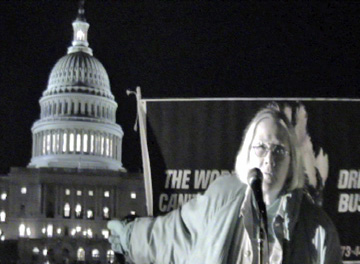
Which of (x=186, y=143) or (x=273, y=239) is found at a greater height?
(x=186, y=143)

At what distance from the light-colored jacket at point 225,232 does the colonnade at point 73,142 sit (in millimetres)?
92252

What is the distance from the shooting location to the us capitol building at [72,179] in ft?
273

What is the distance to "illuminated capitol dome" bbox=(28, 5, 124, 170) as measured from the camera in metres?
96.6

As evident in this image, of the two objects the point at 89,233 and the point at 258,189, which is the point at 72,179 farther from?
the point at 258,189

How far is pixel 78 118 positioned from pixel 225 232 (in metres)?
93.5

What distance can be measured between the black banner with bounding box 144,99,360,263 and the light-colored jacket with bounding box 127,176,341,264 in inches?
73.0

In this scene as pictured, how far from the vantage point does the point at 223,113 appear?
6887 millimetres

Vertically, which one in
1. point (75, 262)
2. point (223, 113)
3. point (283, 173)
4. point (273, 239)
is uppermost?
point (223, 113)

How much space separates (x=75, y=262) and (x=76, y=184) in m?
14.9

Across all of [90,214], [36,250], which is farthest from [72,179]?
[36,250]

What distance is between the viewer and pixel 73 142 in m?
97.2

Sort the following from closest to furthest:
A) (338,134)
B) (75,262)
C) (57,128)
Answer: (338,134) < (75,262) < (57,128)

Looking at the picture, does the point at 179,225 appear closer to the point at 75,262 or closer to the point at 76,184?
the point at 75,262

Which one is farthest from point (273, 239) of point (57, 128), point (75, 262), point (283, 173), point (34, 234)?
point (57, 128)
